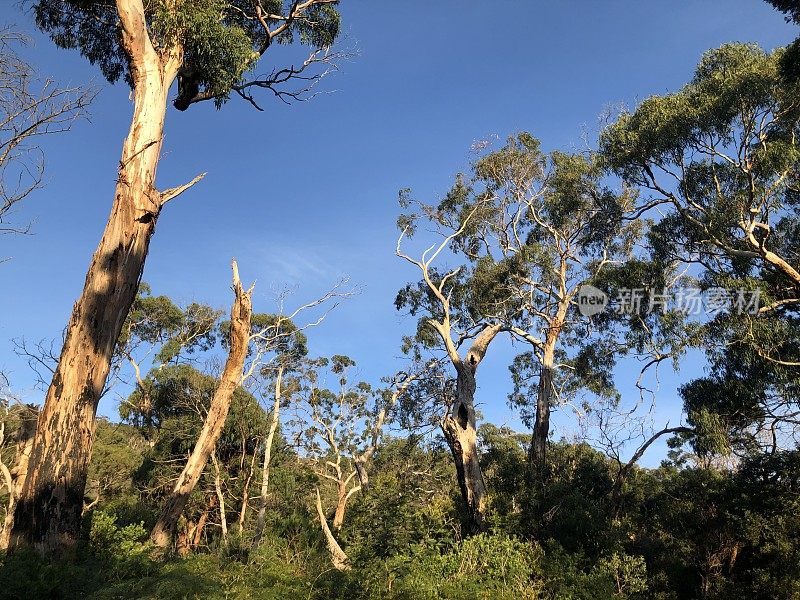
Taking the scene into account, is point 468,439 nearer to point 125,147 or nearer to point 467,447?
point 467,447

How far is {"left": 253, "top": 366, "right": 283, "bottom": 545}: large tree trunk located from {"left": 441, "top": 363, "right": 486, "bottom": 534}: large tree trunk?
580 cm

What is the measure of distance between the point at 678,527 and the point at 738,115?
903cm

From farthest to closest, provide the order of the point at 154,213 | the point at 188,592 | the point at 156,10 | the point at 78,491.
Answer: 1. the point at 156,10
2. the point at 154,213
3. the point at 78,491
4. the point at 188,592

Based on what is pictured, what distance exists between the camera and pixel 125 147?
6.90 m

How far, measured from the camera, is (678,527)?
12234 millimetres

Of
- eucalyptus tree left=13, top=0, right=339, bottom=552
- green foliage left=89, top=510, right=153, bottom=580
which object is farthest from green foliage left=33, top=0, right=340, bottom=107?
green foliage left=89, top=510, right=153, bottom=580

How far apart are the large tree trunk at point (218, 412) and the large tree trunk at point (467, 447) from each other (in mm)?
6080

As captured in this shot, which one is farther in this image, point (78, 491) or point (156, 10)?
point (156, 10)

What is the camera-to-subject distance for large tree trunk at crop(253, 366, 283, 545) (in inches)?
645

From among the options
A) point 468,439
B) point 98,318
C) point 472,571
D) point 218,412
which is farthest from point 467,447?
point 98,318

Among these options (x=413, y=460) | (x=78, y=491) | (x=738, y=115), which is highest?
(x=738, y=115)

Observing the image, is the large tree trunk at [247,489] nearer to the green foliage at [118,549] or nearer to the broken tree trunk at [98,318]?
the green foliage at [118,549]

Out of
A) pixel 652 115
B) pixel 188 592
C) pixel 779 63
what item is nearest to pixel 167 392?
pixel 188 592

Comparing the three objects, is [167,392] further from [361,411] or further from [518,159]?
[518,159]
